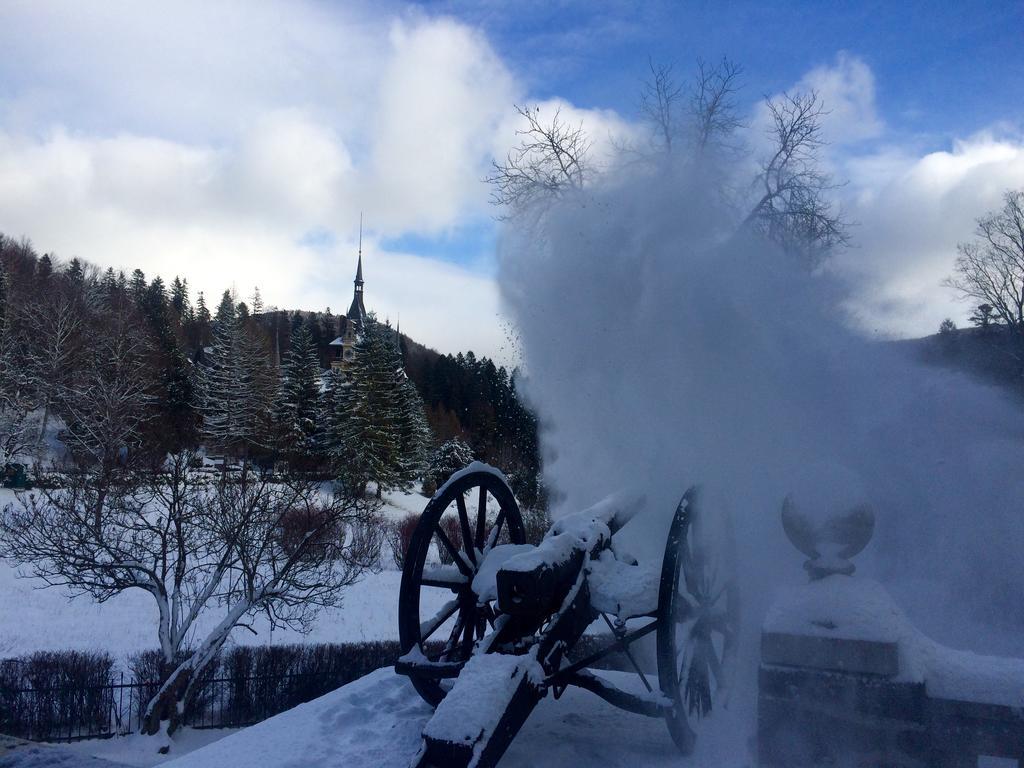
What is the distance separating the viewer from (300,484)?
13508mm

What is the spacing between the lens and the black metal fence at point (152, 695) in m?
11.5

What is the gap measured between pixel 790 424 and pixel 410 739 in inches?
167

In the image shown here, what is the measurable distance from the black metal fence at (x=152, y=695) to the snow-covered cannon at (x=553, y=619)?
350 inches

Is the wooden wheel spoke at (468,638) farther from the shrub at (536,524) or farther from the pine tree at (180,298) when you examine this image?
the pine tree at (180,298)

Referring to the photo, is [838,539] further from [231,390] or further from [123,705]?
[231,390]

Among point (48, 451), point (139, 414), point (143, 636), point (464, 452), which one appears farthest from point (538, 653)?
point (48, 451)

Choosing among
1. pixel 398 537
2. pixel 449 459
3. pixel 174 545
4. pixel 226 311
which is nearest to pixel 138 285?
pixel 226 311

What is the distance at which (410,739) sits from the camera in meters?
4.55

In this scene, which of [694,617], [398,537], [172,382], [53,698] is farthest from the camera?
[172,382]

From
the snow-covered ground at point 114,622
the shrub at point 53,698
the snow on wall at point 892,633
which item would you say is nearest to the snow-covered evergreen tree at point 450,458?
the snow-covered ground at point 114,622

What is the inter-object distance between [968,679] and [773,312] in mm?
3994

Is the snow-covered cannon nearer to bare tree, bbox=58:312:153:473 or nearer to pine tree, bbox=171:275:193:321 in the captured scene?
bare tree, bbox=58:312:153:473

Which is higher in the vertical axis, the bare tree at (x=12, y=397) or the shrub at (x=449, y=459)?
the bare tree at (x=12, y=397)

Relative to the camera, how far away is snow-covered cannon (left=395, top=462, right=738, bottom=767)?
3.44m
